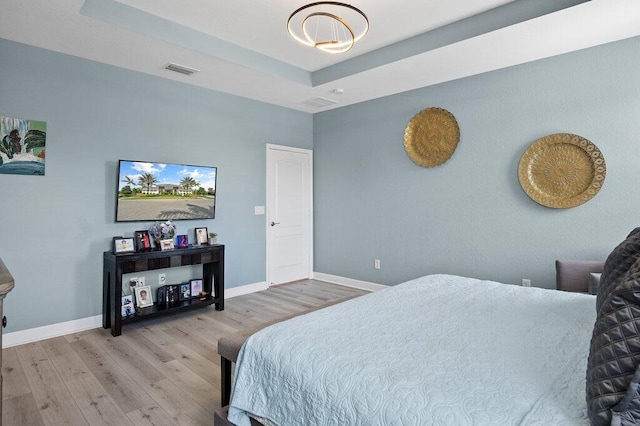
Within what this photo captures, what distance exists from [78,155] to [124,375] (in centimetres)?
223

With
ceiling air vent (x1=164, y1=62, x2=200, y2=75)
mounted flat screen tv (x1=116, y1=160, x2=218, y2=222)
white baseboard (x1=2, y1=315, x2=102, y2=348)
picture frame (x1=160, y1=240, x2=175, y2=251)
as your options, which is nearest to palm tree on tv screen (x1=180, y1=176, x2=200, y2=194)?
mounted flat screen tv (x1=116, y1=160, x2=218, y2=222)

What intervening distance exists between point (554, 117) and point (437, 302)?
8.55 feet

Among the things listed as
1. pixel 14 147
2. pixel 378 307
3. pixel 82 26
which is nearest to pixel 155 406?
pixel 378 307

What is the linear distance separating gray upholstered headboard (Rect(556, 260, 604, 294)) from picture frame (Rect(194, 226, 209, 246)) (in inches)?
150

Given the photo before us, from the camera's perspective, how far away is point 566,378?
1.27 meters

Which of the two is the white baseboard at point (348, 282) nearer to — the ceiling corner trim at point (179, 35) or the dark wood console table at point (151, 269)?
the dark wood console table at point (151, 269)

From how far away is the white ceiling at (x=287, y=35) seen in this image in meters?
2.91

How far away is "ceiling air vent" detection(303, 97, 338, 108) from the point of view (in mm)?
5109

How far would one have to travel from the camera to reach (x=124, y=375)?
2.68m

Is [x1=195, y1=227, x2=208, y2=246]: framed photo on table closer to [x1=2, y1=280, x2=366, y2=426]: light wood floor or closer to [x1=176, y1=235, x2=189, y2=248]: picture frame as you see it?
[x1=176, y1=235, x2=189, y2=248]: picture frame

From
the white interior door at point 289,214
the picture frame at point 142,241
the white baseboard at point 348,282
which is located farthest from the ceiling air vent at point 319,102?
the picture frame at point 142,241

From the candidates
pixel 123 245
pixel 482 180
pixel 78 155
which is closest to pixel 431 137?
pixel 482 180

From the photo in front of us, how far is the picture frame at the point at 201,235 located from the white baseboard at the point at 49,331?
4.21 ft

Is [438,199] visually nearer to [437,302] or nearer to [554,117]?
[554,117]
